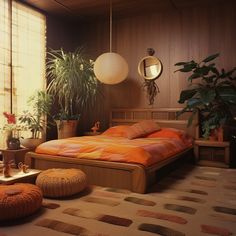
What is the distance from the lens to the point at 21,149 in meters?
3.43

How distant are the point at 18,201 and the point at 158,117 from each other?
3151 millimetres

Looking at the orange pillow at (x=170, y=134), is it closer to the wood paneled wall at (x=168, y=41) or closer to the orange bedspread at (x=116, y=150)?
the orange bedspread at (x=116, y=150)

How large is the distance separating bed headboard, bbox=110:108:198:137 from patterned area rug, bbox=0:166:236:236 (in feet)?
5.17

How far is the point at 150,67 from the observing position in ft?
15.3

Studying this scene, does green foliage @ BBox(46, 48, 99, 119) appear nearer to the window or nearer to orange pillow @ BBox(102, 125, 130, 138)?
the window

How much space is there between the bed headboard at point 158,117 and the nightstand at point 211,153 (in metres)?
0.27

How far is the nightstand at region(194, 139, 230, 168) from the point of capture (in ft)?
12.4

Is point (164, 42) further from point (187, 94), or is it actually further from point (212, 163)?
point (212, 163)

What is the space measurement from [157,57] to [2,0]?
104 inches

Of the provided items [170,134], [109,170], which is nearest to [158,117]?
[170,134]

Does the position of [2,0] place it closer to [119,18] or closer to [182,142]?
[119,18]

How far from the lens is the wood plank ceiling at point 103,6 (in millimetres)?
4246

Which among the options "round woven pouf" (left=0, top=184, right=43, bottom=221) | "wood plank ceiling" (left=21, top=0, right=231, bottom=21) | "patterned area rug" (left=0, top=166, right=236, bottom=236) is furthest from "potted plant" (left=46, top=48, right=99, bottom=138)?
"round woven pouf" (left=0, top=184, right=43, bottom=221)

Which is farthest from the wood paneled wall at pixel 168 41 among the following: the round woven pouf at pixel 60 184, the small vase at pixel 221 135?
the round woven pouf at pixel 60 184
